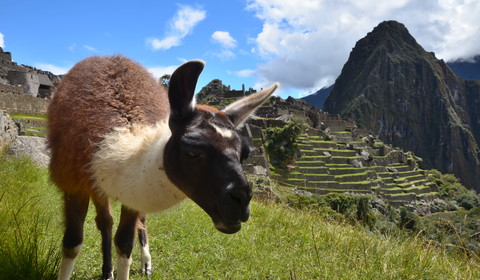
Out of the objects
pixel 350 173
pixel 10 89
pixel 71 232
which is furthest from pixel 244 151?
pixel 350 173

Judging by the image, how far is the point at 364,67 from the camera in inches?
7584

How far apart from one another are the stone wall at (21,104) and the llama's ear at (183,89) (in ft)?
63.2

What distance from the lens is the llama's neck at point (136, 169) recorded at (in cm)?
182

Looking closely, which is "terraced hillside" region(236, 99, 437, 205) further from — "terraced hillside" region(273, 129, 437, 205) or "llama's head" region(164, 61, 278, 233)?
"llama's head" region(164, 61, 278, 233)

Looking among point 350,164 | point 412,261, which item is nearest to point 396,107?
point 350,164

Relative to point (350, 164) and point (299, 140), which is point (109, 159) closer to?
point (299, 140)

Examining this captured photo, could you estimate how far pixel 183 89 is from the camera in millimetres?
1723

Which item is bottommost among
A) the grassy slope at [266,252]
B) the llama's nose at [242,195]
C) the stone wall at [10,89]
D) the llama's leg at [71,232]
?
Result: the grassy slope at [266,252]

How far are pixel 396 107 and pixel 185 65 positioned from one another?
202759mm

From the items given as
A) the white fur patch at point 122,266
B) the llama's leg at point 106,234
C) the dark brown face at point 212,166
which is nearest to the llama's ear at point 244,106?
the dark brown face at point 212,166

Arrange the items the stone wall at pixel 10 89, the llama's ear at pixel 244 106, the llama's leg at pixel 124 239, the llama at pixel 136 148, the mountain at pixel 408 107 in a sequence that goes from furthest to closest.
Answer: the mountain at pixel 408 107, the stone wall at pixel 10 89, the llama's leg at pixel 124 239, the llama's ear at pixel 244 106, the llama at pixel 136 148

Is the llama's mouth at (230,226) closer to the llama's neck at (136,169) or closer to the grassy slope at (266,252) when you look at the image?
the llama's neck at (136,169)

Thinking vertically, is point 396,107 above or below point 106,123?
above

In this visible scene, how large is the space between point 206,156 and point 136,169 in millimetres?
477
